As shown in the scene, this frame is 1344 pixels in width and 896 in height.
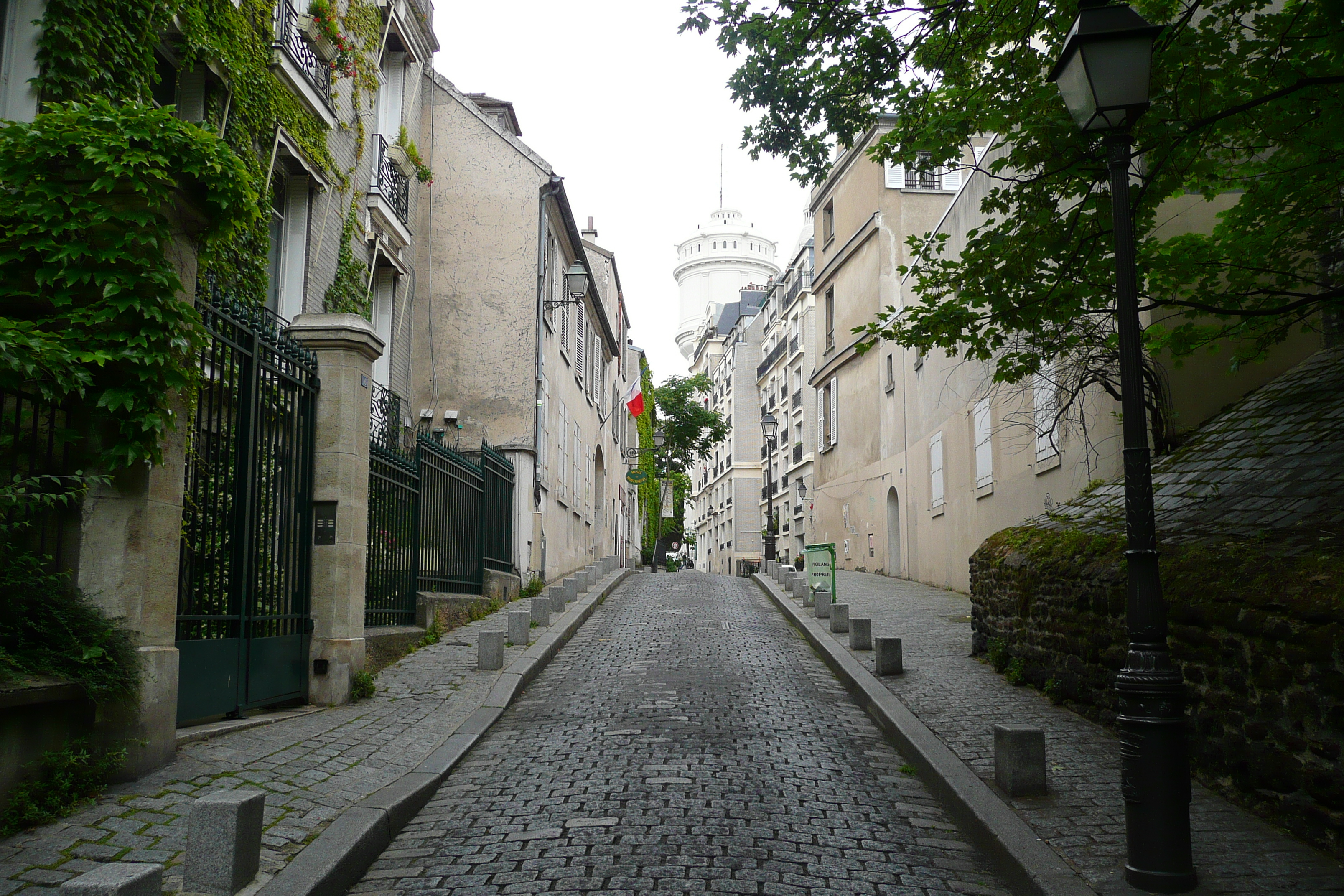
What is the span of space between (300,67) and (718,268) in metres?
99.7

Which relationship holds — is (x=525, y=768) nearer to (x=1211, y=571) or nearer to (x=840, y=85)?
(x=1211, y=571)

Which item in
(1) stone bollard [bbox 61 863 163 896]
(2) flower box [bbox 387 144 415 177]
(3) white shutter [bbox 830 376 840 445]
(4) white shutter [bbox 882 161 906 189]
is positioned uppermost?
(4) white shutter [bbox 882 161 906 189]

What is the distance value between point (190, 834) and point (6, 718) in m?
1.21

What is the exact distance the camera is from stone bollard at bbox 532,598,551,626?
1348 centimetres

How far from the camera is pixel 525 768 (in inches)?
263

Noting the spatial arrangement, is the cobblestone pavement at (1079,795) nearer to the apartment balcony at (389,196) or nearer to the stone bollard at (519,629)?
the stone bollard at (519,629)

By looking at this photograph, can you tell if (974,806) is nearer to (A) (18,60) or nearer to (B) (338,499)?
(B) (338,499)

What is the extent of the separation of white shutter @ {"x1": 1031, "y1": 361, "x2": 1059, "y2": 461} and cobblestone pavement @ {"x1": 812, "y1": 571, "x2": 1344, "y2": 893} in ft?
11.8

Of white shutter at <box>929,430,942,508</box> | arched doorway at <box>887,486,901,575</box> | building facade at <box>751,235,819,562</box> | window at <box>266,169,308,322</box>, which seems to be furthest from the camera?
building facade at <box>751,235,819,562</box>

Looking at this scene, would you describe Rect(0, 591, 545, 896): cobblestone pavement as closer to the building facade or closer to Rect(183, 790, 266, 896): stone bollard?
Rect(183, 790, 266, 896): stone bollard

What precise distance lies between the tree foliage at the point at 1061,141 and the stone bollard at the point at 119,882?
653 centimetres

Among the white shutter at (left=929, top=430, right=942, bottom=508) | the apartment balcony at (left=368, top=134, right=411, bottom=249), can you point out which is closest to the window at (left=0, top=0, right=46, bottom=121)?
the apartment balcony at (left=368, top=134, right=411, bottom=249)

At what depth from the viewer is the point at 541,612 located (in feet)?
44.4

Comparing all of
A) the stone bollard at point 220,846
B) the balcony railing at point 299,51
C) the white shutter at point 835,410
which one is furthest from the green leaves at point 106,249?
the white shutter at point 835,410
